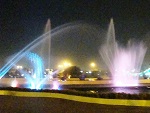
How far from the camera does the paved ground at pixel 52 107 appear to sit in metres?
15.1

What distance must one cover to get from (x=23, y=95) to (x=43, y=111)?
523cm

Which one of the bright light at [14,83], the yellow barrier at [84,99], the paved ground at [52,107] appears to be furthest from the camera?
the bright light at [14,83]

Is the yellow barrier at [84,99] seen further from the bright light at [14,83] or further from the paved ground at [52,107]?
the bright light at [14,83]

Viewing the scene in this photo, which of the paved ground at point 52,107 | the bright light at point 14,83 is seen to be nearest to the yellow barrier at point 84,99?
the paved ground at point 52,107

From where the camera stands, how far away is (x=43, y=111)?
52.0 ft

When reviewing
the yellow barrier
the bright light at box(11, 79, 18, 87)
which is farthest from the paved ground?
the bright light at box(11, 79, 18, 87)

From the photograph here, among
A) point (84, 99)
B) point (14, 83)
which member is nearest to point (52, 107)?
point (84, 99)

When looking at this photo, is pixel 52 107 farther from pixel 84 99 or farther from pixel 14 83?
pixel 14 83

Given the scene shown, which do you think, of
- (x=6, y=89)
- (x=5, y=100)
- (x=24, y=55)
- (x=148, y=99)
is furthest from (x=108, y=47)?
(x=148, y=99)

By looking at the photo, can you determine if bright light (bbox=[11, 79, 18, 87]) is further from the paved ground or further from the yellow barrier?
the paved ground

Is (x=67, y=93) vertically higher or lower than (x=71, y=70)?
lower

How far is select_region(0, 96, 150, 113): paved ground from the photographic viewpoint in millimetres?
15091

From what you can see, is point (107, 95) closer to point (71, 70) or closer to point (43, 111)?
point (43, 111)

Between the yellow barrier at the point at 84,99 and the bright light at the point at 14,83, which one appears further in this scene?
the bright light at the point at 14,83
